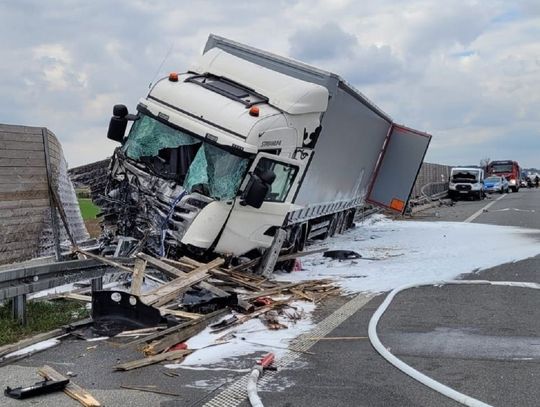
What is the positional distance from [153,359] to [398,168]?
13684 mm

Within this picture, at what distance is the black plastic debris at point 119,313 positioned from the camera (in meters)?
6.92

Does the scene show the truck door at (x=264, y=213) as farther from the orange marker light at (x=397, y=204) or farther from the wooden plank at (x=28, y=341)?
the orange marker light at (x=397, y=204)

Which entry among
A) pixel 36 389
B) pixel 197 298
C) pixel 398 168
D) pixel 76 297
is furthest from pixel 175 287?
pixel 398 168

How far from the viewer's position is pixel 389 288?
32.4 ft

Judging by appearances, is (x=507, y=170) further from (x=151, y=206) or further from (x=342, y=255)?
(x=151, y=206)

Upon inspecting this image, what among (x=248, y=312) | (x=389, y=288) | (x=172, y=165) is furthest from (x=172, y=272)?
(x=389, y=288)

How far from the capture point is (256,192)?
9.18 m

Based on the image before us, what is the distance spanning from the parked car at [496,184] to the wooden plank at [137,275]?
48.1 metres

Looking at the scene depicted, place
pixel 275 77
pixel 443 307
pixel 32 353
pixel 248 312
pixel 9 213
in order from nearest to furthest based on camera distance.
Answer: pixel 32 353 < pixel 248 312 < pixel 443 307 < pixel 9 213 < pixel 275 77

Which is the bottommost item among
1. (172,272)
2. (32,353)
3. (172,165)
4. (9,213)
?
(32,353)

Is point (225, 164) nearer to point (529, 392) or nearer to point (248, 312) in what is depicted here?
point (248, 312)

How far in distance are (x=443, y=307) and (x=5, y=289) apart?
5.31 metres

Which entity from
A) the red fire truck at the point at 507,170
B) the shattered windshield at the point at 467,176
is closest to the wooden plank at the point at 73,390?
the shattered windshield at the point at 467,176

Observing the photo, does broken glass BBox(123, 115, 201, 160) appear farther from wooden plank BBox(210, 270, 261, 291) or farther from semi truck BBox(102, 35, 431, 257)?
wooden plank BBox(210, 270, 261, 291)
